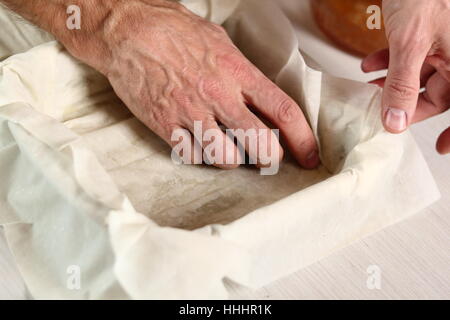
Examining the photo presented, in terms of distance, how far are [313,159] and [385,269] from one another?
0.51 ft

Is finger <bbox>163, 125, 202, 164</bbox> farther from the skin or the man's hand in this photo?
the man's hand

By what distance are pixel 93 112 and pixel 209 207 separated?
0.71ft

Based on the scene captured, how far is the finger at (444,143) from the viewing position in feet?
2.75

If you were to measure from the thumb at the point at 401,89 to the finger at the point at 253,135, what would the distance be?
0.43 feet

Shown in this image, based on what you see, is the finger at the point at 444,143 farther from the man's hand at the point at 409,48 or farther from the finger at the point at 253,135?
the finger at the point at 253,135

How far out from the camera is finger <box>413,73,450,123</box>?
847mm

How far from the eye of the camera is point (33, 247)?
682 mm

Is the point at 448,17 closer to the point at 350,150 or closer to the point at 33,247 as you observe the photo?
the point at 350,150

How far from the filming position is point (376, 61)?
908 mm

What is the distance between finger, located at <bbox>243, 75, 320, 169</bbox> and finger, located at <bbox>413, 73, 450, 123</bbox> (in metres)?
0.17

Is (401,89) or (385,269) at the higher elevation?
(401,89)

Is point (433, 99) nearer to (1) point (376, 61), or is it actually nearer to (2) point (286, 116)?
(1) point (376, 61)

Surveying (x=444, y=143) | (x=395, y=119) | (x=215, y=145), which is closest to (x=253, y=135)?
(x=215, y=145)
